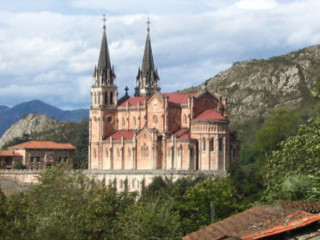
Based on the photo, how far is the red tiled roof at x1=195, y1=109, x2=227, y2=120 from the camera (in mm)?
113312

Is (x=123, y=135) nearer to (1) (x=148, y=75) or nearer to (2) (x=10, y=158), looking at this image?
(1) (x=148, y=75)

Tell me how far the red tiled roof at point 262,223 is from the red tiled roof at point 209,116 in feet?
274

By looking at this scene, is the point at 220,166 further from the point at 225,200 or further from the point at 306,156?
the point at 306,156

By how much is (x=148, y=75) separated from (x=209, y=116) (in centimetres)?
2140

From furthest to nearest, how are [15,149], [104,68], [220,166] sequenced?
[15,149] → [104,68] → [220,166]

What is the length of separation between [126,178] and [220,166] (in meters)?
13.2

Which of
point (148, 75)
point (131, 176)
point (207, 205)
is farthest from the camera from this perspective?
point (148, 75)

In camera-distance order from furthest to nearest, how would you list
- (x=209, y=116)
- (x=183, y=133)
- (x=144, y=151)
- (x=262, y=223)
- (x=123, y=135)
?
(x=123, y=135)
(x=144, y=151)
(x=183, y=133)
(x=209, y=116)
(x=262, y=223)

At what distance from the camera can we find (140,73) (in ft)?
441

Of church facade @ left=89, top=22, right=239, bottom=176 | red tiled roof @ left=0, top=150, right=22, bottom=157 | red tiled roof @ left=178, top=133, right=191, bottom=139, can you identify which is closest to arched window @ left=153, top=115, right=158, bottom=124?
church facade @ left=89, top=22, right=239, bottom=176

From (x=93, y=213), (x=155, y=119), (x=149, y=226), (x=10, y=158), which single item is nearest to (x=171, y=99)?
(x=155, y=119)

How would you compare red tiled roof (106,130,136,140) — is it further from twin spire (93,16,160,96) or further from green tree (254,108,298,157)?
green tree (254,108,298,157)

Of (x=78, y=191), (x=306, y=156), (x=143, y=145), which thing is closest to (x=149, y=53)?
(x=143, y=145)

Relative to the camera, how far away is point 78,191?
208 ft
